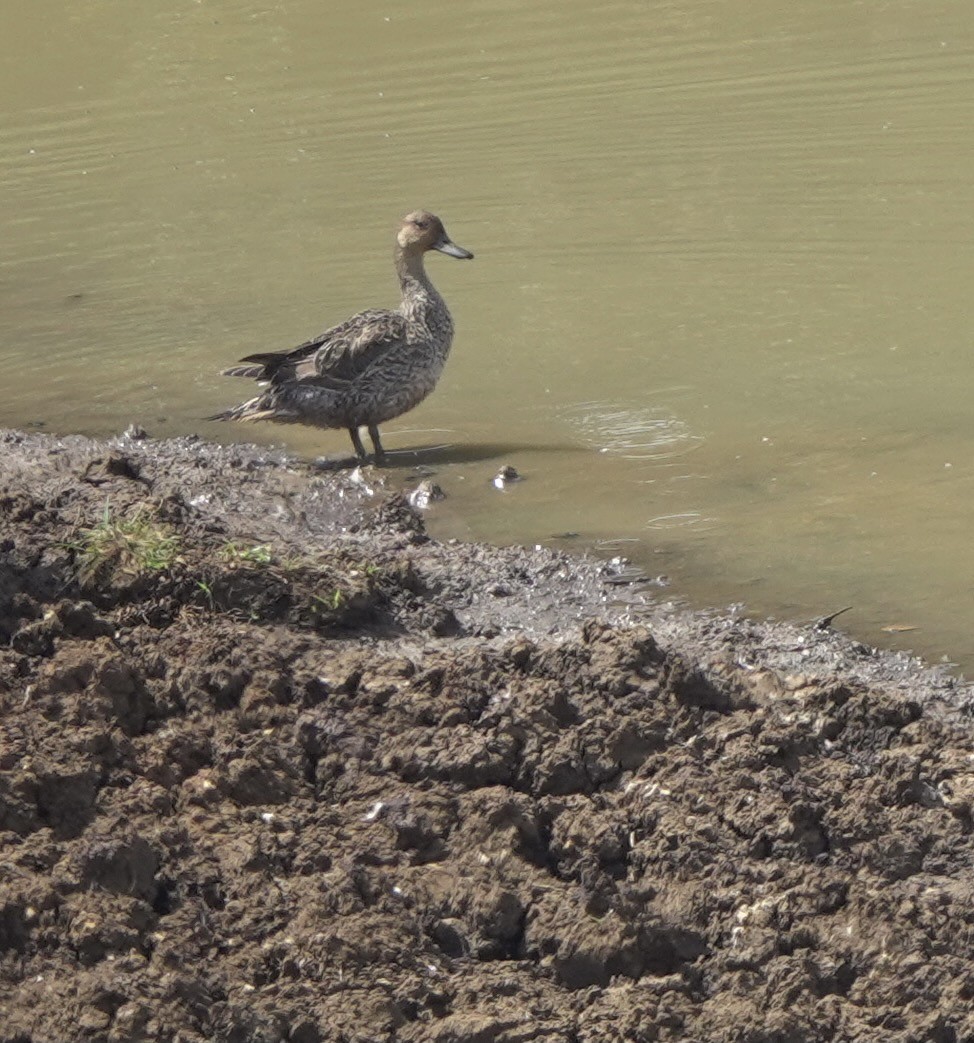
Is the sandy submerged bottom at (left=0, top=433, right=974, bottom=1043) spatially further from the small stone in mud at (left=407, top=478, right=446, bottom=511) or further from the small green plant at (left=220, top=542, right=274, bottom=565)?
the small stone in mud at (left=407, top=478, right=446, bottom=511)

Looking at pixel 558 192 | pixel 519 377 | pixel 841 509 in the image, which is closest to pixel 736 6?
pixel 558 192

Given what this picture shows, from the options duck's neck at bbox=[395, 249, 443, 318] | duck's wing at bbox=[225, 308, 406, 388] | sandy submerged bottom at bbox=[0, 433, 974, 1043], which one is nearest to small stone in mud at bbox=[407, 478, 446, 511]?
duck's wing at bbox=[225, 308, 406, 388]

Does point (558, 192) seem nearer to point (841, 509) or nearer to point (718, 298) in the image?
point (718, 298)

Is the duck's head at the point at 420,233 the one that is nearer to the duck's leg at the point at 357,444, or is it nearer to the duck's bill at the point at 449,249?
the duck's bill at the point at 449,249

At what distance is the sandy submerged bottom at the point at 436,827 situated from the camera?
4.03 metres

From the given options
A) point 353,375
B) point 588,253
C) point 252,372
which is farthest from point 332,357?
point 588,253

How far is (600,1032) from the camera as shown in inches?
156

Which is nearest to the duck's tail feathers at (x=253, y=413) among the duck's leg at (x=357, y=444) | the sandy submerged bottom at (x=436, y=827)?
the duck's leg at (x=357, y=444)

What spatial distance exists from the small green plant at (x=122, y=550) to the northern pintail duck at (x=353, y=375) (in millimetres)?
2382

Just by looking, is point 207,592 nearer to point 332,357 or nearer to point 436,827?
point 436,827

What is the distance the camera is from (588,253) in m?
10.8

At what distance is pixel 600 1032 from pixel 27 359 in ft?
23.1

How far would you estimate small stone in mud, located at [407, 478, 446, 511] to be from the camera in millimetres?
7648

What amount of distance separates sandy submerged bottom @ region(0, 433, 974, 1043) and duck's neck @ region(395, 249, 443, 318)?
308cm
